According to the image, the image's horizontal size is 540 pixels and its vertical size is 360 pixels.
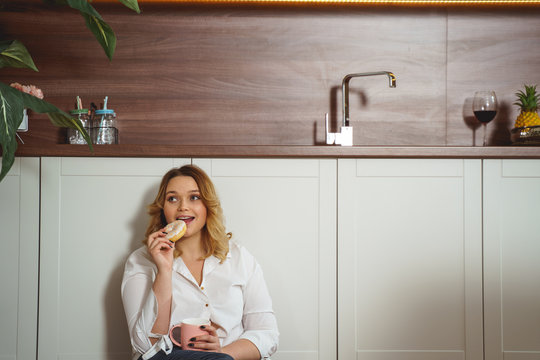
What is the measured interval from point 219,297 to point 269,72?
45.4 inches

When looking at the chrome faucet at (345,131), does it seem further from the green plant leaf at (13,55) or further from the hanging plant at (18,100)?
the green plant leaf at (13,55)

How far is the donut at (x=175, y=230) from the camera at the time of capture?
4.70 feet


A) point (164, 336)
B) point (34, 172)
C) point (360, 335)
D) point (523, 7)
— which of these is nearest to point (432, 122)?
point (523, 7)

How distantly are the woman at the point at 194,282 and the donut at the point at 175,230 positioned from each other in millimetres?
19

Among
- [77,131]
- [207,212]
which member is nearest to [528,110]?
[207,212]

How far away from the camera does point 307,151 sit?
168cm

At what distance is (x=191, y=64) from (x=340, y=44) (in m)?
0.75

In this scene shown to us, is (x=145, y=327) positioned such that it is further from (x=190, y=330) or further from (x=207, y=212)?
(x=207, y=212)

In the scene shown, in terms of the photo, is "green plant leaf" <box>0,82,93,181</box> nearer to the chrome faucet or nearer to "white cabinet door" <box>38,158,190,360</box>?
"white cabinet door" <box>38,158,190,360</box>

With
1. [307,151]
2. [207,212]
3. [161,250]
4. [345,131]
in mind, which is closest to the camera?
[161,250]

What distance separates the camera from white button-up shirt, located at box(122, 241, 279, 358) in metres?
1.45

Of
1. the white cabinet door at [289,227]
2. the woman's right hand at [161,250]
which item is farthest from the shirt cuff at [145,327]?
the white cabinet door at [289,227]

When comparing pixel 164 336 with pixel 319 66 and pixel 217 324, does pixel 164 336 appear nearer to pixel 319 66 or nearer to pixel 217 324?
pixel 217 324

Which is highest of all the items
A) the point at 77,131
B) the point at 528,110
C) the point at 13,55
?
the point at 13,55
